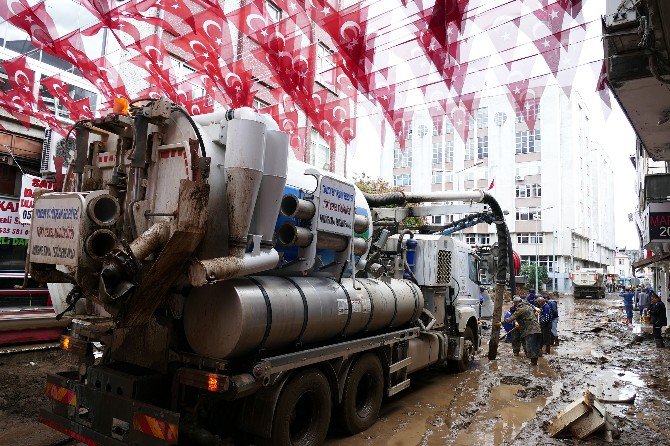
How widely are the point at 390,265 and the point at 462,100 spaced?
356 cm

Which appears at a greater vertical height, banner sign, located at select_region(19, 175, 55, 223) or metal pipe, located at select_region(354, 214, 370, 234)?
banner sign, located at select_region(19, 175, 55, 223)

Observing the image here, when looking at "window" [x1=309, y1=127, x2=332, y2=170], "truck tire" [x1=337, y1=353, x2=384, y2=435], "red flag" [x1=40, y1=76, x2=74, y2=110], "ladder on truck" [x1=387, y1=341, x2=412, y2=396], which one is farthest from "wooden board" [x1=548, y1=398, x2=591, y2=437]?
"window" [x1=309, y1=127, x2=332, y2=170]

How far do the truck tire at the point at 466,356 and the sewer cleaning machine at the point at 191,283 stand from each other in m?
4.85

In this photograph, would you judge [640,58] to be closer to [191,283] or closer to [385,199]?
[385,199]

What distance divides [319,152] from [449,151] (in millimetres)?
30427

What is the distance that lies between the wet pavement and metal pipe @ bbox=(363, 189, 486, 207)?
3.57m

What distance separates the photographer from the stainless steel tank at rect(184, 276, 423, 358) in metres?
4.23

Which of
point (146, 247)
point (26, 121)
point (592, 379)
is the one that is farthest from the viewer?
point (26, 121)

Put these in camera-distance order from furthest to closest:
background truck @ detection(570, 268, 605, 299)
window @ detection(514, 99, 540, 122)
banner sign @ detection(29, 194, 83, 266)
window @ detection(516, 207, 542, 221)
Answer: window @ detection(516, 207, 542, 221)
background truck @ detection(570, 268, 605, 299)
window @ detection(514, 99, 540, 122)
banner sign @ detection(29, 194, 83, 266)

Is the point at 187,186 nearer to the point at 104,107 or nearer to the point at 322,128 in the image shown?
the point at 322,128

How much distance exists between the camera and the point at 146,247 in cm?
383

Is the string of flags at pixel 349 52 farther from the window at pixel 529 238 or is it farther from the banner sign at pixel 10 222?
the window at pixel 529 238

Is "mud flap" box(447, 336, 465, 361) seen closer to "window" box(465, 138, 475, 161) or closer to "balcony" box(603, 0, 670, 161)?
"balcony" box(603, 0, 670, 161)

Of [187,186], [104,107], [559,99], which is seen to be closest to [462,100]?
[187,186]
